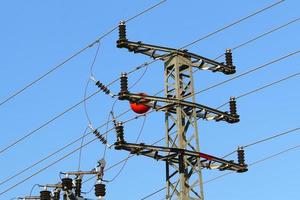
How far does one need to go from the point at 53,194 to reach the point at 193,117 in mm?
9211

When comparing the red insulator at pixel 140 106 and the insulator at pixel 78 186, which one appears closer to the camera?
the red insulator at pixel 140 106

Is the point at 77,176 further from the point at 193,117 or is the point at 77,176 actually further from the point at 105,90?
the point at 193,117

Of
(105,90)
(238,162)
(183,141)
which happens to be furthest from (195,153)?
(105,90)

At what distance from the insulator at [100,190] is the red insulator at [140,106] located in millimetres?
5109

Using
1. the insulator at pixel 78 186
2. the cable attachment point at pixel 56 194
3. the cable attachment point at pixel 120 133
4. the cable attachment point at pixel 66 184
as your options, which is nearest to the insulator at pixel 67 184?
the cable attachment point at pixel 66 184

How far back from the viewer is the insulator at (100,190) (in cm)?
2517

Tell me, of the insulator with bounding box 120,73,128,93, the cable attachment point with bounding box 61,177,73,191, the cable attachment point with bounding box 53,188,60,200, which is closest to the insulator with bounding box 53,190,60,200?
the cable attachment point with bounding box 53,188,60,200

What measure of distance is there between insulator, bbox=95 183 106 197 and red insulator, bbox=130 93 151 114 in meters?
5.11

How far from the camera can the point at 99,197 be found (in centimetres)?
2528

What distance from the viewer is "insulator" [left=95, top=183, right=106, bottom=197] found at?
25.2m

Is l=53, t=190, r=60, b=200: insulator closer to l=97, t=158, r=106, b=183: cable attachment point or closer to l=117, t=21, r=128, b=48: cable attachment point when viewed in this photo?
l=97, t=158, r=106, b=183: cable attachment point

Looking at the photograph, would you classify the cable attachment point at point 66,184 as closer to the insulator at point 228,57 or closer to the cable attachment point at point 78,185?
the cable attachment point at point 78,185

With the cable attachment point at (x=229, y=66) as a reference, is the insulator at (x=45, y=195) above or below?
below

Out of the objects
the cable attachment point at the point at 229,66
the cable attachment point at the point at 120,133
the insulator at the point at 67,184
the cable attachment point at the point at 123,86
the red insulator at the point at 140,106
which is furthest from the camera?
the insulator at the point at 67,184
